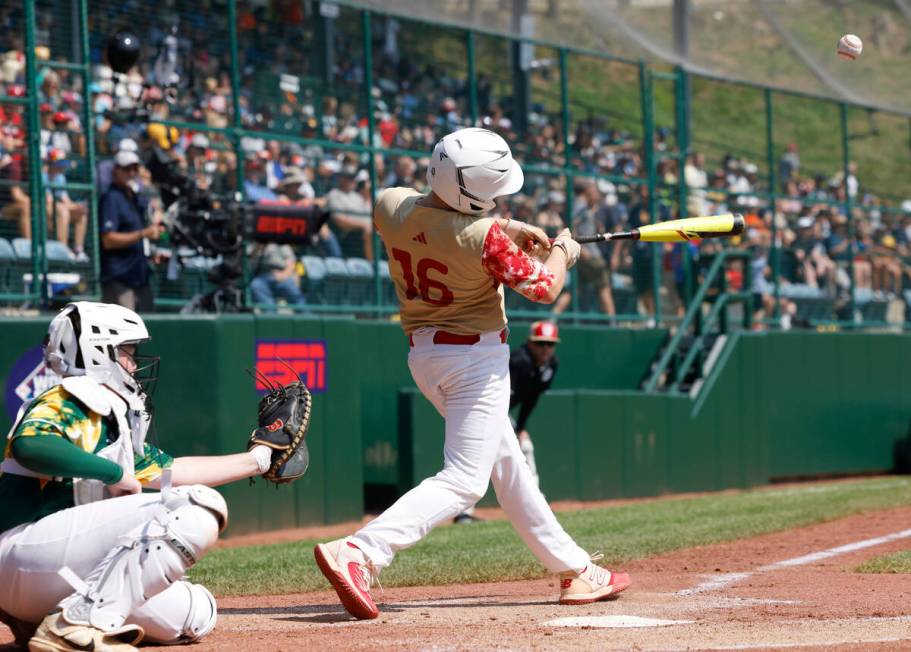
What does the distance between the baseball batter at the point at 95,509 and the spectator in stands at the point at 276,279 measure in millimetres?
7418

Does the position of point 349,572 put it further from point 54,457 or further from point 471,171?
point 471,171

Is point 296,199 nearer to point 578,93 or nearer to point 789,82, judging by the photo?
point 578,93

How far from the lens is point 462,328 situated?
6.10 meters

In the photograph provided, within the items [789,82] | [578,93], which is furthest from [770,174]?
[789,82]

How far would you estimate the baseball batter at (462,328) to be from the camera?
5.83 metres

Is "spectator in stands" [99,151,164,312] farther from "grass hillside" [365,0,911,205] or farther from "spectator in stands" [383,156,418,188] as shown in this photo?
"grass hillside" [365,0,911,205]

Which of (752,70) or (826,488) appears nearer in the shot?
(826,488)

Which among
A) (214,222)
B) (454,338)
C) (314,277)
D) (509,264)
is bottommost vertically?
(454,338)

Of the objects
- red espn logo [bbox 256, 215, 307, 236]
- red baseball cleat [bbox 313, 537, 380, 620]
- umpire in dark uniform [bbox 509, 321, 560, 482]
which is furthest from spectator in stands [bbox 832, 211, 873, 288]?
red baseball cleat [bbox 313, 537, 380, 620]

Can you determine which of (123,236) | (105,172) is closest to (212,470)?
(123,236)

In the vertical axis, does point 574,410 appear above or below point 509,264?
below

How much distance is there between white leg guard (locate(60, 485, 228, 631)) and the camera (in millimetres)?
4699

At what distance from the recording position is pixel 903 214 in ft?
68.3

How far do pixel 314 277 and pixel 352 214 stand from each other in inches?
31.8
